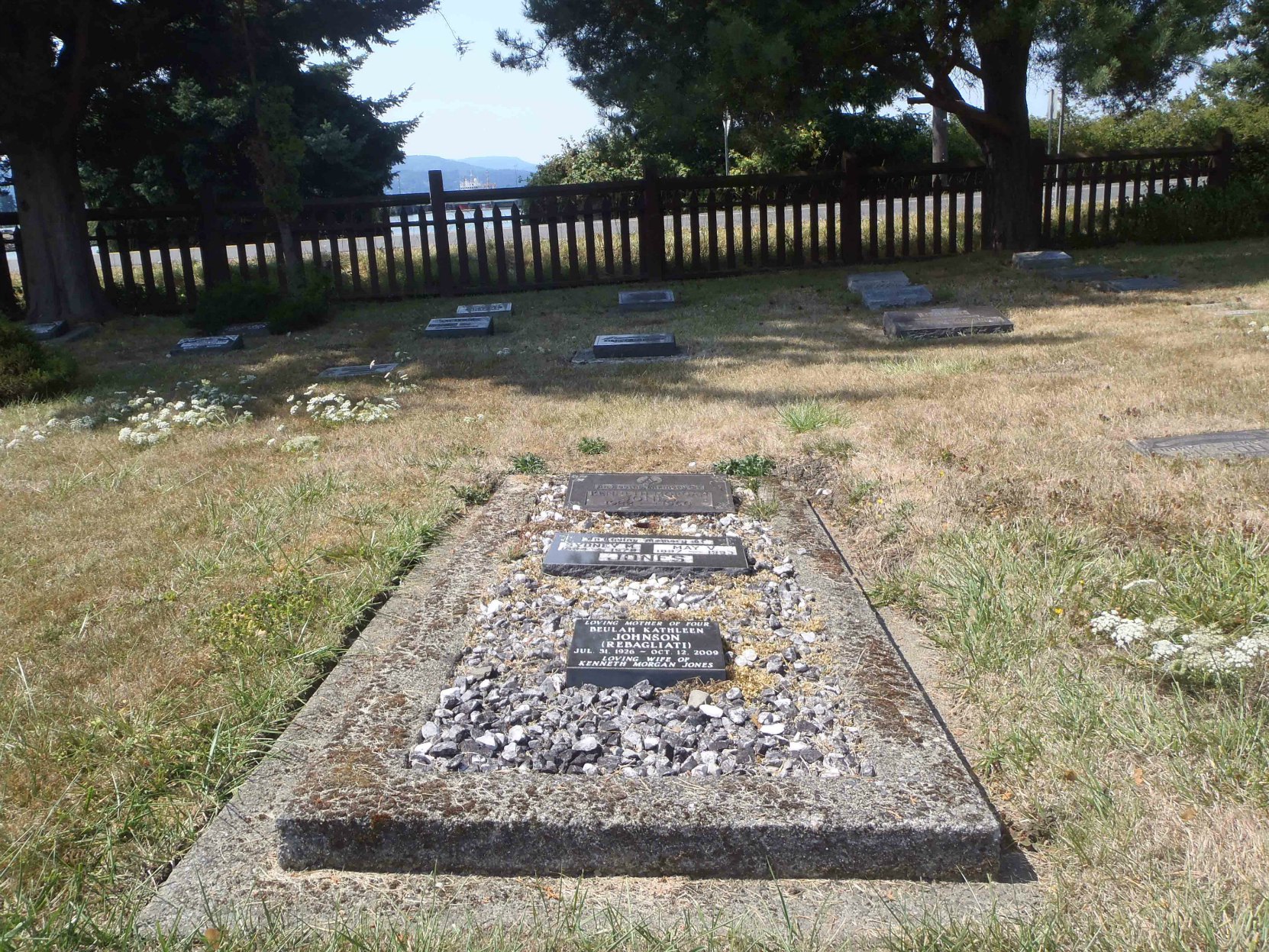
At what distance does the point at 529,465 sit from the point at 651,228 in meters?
8.26

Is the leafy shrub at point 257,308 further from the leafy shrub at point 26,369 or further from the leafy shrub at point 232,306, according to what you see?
the leafy shrub at point 26,369

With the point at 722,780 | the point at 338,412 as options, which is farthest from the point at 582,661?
the point at 338,412

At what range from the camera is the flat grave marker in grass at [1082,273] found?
34.5ft

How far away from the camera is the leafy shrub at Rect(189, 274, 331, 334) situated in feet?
34.1

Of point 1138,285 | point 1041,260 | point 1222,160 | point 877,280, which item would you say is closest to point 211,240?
point 877,280

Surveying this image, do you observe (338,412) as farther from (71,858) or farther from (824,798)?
(824,798)

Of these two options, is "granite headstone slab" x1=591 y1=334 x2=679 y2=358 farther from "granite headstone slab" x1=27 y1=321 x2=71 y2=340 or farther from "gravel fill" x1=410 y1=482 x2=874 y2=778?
"granite headstone slab" x1=27 y1=321 x2=71 y2=340

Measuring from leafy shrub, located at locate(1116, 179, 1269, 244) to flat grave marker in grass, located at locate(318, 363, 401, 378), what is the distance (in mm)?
10472

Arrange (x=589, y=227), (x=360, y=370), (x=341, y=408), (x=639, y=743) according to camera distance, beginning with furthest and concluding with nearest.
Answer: (x=589, y=227) → (x=360, y=370) → (x=341, y=408) → (x=639, y=743)

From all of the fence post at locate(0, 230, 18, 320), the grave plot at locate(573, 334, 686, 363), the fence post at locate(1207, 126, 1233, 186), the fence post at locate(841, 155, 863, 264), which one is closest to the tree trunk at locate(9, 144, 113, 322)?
the fence post at locate(0, 230, 18, 320)

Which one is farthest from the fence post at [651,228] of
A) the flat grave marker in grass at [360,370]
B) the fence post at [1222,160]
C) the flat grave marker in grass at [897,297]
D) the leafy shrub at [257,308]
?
the fence post at [1222,160]

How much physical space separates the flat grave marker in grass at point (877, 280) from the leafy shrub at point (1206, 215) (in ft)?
15.3

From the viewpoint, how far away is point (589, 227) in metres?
12.6

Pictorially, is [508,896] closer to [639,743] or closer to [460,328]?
[639,743]
